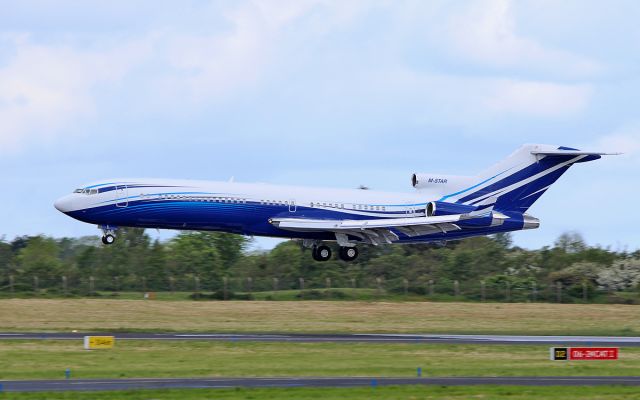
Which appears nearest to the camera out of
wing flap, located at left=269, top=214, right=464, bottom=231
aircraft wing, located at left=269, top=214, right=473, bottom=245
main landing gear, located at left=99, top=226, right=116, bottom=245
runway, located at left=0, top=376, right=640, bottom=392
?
runway, located at left=0, top=376, right=640, bottom=392

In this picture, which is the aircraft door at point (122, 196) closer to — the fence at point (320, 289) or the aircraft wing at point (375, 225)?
the aircraft wing at point (375, 225)

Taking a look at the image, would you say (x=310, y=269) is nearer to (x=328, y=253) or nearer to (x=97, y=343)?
(x=328, y=253)

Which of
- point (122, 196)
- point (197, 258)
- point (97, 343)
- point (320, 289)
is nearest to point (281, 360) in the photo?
point (97, 343)

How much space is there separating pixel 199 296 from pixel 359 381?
3538 centimetres

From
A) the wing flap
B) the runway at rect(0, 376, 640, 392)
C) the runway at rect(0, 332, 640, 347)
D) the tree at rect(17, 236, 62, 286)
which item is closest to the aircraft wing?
the wing flap

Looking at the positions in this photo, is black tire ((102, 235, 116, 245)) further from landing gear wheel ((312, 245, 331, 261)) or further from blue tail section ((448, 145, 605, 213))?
blue tail section ((448, 145, 605, 213))

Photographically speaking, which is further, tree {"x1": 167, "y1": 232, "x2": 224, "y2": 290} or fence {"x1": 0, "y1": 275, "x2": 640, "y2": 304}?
tree {"x1": 167, "y1": 232, "x2": 224, "y2": 290}

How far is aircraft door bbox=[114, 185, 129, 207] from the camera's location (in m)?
56.0

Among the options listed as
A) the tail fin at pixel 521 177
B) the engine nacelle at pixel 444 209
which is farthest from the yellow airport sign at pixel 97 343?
the tail fin at pixel 521 177

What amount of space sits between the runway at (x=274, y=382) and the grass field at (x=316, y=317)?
17.8 metres

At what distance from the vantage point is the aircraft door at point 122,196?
184 ft

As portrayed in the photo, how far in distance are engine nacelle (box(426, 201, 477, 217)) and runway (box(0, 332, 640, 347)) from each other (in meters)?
14.0

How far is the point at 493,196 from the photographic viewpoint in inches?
2537

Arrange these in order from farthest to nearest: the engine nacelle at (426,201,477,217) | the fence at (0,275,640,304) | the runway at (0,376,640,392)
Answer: the fence at (0,275,640,304) < the engine nacelle at (426,201,477,217) < the runway at (0,376,640,392)
